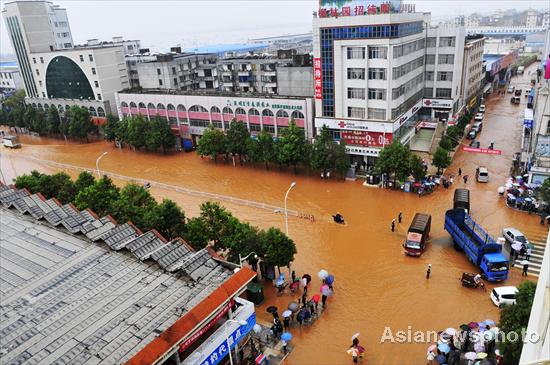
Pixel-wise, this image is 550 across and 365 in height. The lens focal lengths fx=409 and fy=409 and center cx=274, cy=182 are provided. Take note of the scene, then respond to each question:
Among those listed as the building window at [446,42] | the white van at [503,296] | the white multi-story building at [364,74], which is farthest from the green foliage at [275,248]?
the building window at [446,42]

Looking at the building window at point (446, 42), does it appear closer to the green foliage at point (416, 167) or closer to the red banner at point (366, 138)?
the red banner at point (366, 138)

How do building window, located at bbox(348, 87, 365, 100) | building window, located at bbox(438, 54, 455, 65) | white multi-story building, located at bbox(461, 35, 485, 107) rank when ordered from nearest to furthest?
building window, located at bbox(348, 87, 365, 100) < building window, located at bbox(438, 54, 455, 65) < white multi-story building, located at bbox(461, 35, 485, 107)

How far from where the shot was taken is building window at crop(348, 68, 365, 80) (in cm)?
3819

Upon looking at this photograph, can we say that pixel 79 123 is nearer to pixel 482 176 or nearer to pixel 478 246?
pixel 482 176

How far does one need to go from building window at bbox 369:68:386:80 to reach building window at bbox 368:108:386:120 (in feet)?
9.64

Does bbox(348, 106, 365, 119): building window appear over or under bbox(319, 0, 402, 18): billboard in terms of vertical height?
under

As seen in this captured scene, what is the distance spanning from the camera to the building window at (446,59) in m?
47.3

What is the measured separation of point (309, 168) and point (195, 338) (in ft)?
95.4

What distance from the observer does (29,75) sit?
6900 cm

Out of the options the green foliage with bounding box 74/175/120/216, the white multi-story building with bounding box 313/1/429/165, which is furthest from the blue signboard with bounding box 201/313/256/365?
the white multi-story building with bounding box 313/1/429/165

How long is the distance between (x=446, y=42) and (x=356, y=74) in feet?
51.6

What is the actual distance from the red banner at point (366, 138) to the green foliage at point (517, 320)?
78.7ft

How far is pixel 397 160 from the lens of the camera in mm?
34062

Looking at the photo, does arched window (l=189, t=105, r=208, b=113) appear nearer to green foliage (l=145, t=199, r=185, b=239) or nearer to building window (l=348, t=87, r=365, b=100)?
building window (l=348, t=87, r=365, b=100)
